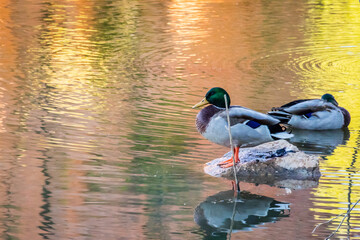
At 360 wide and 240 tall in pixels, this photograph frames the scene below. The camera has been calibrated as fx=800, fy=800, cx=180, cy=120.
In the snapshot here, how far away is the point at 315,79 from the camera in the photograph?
14.3 m

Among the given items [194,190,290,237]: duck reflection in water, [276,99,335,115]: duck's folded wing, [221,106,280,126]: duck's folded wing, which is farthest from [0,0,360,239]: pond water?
[221,106,280,126]: duck's folded wing

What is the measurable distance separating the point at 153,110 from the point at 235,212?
14.5 ft

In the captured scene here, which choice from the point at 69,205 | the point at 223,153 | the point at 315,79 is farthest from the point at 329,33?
the point at 69,205

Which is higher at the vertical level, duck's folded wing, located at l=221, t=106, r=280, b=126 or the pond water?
duck's folded wing, located at l=221, t=106, r=280, b=126

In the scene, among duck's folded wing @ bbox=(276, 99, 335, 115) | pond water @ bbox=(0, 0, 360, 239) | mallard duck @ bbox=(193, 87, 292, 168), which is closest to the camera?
pond water @ bbox=(0, 0, 360, 239)

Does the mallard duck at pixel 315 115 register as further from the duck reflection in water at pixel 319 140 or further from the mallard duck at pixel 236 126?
the mallard duck at pixel 236 126

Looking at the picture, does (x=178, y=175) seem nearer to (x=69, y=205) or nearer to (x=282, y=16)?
(x=69, y=205)

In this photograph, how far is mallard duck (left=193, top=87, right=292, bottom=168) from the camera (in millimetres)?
8609

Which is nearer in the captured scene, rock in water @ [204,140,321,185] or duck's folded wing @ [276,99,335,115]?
rock in water @ [204,140,321,185]

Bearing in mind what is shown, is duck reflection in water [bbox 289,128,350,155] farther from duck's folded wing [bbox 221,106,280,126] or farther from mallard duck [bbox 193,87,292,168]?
duck's folded wing [bbox 221,106,280,126]

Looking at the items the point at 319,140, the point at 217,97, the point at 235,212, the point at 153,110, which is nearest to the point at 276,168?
the point at 217,97

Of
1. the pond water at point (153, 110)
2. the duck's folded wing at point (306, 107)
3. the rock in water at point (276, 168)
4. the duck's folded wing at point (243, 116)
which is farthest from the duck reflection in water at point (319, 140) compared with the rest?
the duck's folded wing at point (243, 116)

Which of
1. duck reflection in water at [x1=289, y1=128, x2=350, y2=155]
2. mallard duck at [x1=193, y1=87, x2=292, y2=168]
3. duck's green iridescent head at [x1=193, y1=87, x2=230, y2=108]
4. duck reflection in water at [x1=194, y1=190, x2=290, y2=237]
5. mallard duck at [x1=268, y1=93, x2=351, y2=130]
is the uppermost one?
duck's green iridescent head at [x1=193, y1=87, x2=230, y2=108]

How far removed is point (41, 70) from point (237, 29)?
6273 millimetres
